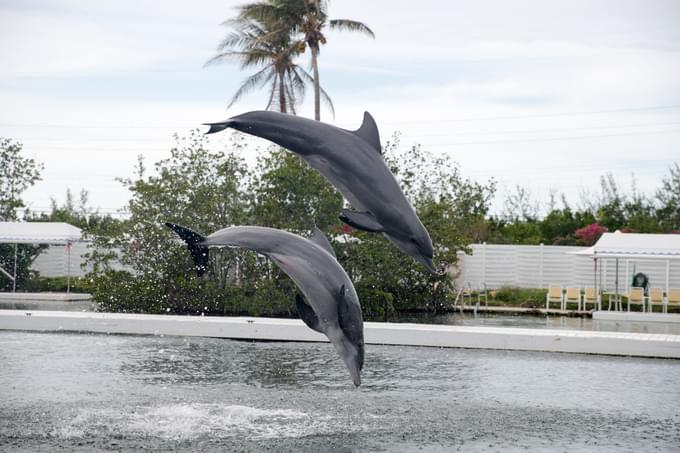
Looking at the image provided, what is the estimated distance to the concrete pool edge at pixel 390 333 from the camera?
49.1ft

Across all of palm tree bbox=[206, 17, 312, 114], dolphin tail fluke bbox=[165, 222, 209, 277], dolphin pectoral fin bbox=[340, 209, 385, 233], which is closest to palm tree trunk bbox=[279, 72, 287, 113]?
palm tree bbox=[206, 17, 312, 114]

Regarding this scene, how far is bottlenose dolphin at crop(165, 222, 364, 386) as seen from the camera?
24.7 ft

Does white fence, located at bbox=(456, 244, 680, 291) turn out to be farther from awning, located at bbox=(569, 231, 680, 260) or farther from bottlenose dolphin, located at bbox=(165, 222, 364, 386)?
bottlenose dolphin, located at bbox=(165, 222, 364, 386)

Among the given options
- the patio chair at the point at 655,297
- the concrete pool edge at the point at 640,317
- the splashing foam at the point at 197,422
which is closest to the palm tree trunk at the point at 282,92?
the patio chair at the point at 655,297

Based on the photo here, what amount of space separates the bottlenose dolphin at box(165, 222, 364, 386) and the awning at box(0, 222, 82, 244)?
74.9ft

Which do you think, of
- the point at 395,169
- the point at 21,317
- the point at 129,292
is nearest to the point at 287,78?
the point at 395,169

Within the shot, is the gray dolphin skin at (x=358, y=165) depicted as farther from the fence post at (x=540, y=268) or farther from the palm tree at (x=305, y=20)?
the palm tree at (x=305, y=20)

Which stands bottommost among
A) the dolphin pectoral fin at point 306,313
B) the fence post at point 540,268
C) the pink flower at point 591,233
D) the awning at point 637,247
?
the dolphin pectoral fin at point 306,313

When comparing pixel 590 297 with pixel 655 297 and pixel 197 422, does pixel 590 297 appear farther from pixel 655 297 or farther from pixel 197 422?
pixel 197 422

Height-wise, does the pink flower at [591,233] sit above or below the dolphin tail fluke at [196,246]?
above

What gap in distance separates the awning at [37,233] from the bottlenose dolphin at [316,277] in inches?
898

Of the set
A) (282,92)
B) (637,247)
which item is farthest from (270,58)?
(637,247)

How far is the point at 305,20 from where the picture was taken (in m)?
35.4

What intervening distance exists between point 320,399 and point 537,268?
21950 mm
